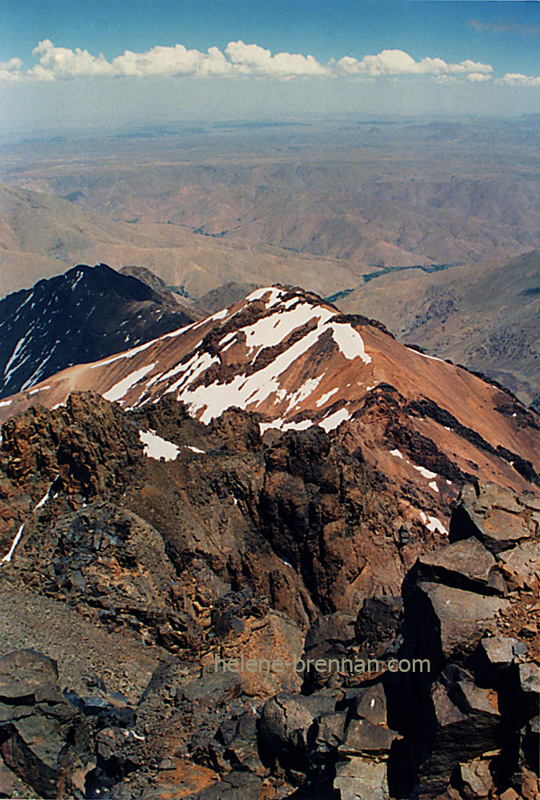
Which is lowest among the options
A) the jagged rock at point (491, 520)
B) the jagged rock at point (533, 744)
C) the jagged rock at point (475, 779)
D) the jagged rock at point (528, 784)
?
the jagged rock at point (475, 779)

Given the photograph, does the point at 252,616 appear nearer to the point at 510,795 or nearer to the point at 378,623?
the point at 378,623

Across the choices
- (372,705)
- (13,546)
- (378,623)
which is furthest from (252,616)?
(13,546)

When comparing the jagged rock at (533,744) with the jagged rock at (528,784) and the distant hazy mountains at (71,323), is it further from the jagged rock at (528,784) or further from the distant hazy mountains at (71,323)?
the distant hazy mountains at (71,323)

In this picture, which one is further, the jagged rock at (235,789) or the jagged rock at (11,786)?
the jagged rock at (235,789)

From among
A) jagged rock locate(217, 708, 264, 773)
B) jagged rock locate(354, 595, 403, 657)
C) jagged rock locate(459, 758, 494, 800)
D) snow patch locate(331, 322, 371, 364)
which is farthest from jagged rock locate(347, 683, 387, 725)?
snow patch locate(331, 322, 371, 364)

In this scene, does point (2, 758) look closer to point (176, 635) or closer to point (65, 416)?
point (176, 635)

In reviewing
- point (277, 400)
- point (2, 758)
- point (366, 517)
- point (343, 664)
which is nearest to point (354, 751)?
point (343, 664)

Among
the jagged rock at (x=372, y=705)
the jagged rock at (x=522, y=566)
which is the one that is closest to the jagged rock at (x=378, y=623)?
the jagged rock at (x=372, y=705)
